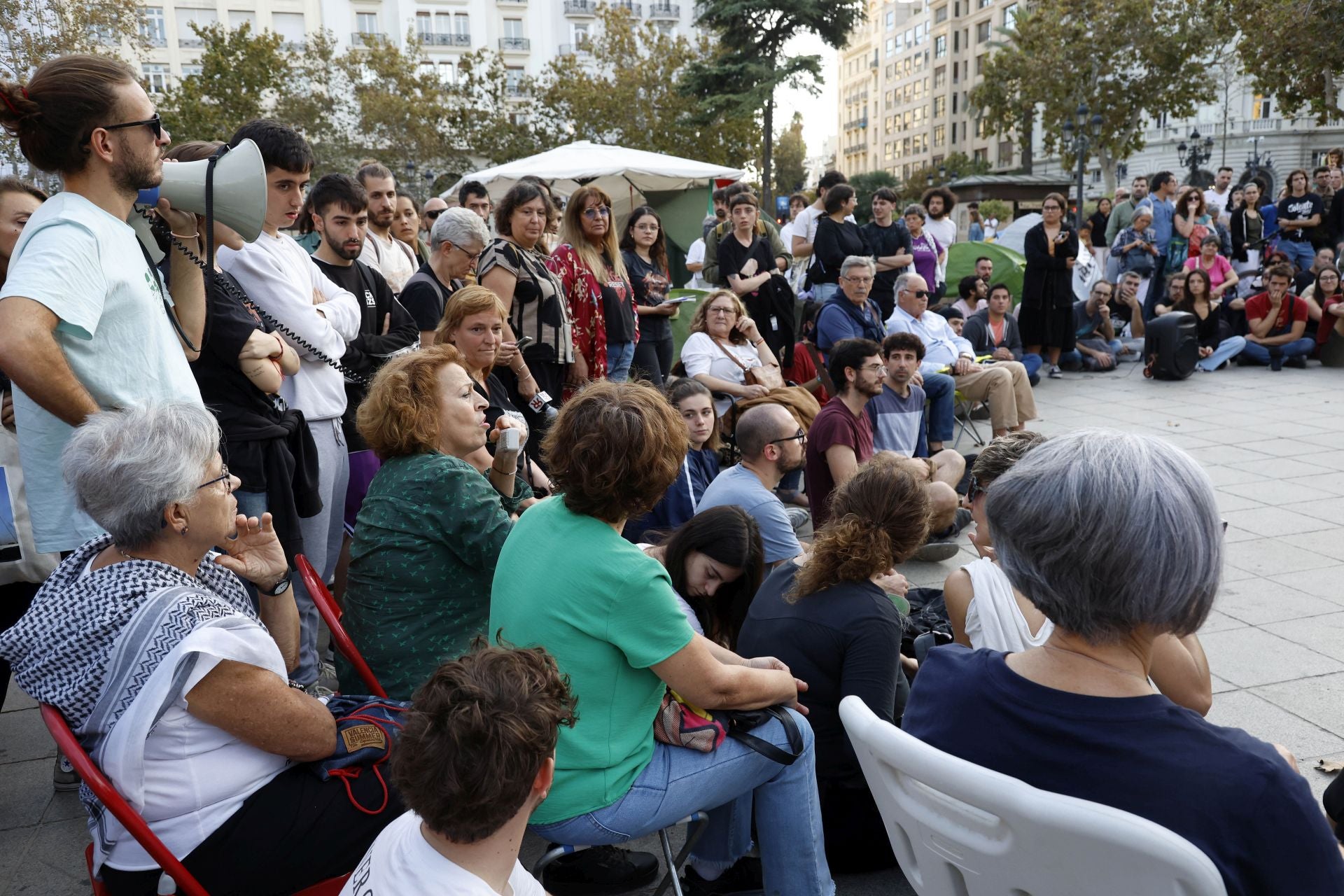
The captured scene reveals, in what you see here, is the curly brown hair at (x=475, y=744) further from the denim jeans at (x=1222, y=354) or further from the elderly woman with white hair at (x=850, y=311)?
the denim jeans at (x=1222, y=354)

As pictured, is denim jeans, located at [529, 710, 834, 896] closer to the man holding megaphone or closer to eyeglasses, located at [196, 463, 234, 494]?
eyeglasses, located at [196, 463, 234, 494]

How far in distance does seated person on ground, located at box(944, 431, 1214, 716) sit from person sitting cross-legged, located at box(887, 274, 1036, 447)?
506cm

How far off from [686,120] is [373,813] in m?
34.9

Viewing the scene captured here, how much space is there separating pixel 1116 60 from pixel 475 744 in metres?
38.8

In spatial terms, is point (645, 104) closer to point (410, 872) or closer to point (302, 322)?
point (302, 322)

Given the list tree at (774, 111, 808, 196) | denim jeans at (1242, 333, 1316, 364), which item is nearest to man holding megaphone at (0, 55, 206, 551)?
denim jeans at (1242, 333, 1316, 364)

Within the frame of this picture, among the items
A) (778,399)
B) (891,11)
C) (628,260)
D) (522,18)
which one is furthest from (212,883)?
(891,11)

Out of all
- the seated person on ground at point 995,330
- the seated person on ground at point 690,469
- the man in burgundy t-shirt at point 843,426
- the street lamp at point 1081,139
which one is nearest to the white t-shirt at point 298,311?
the seated person on ground at point 690,469

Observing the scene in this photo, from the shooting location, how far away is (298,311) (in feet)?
11.8

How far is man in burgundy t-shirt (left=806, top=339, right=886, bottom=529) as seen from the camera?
5207mm

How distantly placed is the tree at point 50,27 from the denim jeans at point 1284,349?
1964 cm

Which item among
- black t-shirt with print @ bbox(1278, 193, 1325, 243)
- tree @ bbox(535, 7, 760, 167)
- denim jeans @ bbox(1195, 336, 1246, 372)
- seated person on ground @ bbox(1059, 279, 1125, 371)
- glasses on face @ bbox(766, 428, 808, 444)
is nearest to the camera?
glasses on face @ bbox(766, 428, 808, 444)

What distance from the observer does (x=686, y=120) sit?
114 ft

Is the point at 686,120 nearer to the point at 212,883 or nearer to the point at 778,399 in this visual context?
the point at 778,399
